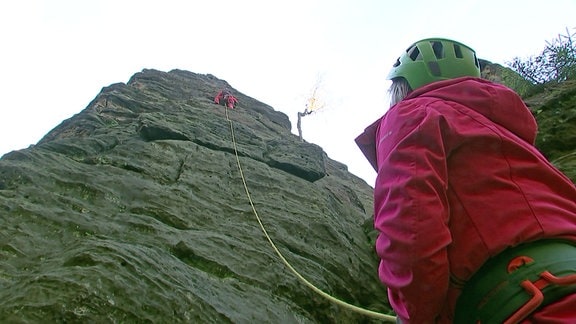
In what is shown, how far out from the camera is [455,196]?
2.35 m

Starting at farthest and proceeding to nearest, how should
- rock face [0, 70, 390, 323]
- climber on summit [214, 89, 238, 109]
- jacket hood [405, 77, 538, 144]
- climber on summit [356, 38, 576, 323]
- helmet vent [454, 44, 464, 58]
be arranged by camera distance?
climber on summit [214, 89, 238, 109] → rock face [0, 70, 390, 323] → helmet vent [454, 44, 464, 58] → jacket hood [405, 77, 538, 144] → climber on summit [356, 38, 576, 323]

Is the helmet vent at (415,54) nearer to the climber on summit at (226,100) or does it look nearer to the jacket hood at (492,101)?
the jacket hood at (492,101)

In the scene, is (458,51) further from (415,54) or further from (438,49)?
(415,54)

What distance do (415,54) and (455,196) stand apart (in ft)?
4.07

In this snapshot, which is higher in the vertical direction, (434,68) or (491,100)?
(434,68)

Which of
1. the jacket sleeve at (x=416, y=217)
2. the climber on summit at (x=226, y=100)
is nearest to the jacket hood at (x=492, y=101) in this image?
the jacket sleeve at (x=416, y=217)

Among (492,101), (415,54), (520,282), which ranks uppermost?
(415,54)

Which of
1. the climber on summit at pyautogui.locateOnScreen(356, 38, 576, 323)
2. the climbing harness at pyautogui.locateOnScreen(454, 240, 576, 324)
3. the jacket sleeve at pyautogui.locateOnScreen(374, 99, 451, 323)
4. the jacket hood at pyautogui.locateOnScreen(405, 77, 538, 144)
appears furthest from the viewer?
the jacket hood at pyautogui.locateOnScreen(405, 77, 538, 144)

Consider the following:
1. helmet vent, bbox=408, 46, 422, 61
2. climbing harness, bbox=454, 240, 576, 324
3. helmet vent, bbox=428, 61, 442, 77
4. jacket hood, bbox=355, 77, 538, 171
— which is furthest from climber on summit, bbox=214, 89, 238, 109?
climbing harness, bbox=454, 240, 576, 324

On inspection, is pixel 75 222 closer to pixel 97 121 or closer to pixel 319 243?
pixel 319 243

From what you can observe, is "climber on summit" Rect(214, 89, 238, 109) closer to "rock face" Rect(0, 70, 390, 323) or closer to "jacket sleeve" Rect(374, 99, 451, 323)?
"rock face" Rect(0, 70, 390, 323)

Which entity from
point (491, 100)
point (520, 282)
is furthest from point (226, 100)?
point (520, 282)

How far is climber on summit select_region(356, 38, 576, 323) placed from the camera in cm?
209

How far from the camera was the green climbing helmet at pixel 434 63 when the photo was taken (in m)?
3.09
